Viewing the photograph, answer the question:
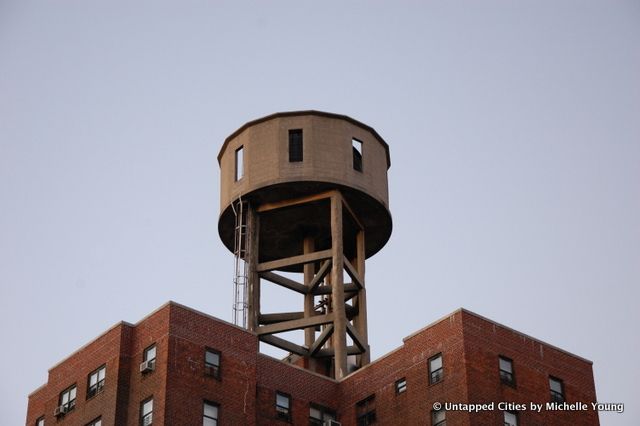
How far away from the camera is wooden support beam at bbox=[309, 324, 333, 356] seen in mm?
72688

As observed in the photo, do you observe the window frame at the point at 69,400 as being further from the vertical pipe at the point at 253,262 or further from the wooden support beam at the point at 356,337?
the wooden support beam at the point at 356,337

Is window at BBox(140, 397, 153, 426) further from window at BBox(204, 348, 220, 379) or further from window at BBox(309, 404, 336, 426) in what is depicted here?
window at BBox(309, 404, 336, 426)

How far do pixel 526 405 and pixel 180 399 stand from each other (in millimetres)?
15822

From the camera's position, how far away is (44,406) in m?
68.4

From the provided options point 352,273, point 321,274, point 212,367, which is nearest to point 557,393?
point 352,273

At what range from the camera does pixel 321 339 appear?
239 ft

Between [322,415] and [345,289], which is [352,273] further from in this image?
[322,415]

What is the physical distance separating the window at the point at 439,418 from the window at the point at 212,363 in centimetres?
991

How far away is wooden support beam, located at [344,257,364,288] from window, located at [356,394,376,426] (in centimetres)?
870

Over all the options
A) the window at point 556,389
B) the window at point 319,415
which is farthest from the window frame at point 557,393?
the window at point 319,415

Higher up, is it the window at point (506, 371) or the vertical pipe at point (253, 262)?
the vertical pipe at point (253, 262)

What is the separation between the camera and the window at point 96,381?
64188 mm

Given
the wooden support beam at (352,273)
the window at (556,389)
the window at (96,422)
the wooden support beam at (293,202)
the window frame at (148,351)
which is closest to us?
the window frame at (148,351)

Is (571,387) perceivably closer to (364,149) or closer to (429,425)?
(429,425)
